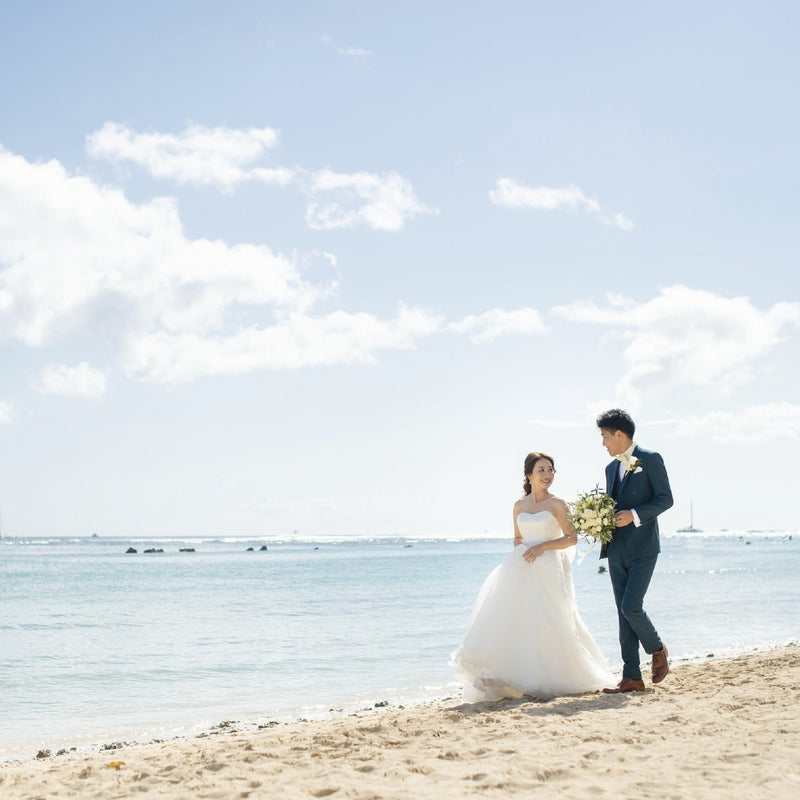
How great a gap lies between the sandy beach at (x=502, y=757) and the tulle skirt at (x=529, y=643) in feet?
0.83

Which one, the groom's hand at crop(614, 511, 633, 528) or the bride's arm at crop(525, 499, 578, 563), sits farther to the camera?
the bride's arm at crop(525, 499, 578, 563)

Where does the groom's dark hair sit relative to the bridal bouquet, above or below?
above

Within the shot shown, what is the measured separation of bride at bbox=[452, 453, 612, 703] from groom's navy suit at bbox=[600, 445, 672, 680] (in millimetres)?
382

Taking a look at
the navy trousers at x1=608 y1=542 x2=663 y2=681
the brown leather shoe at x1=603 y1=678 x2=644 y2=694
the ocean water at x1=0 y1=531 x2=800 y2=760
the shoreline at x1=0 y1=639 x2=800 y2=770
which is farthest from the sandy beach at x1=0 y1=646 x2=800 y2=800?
the ocean water at x1=0 y1=531 x2=800 y2=760

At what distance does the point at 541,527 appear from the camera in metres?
8.30

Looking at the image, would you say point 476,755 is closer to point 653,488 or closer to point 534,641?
point 534,641

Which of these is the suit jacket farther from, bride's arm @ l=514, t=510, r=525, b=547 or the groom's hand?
bride's arm @ l=514, t=510, r=525, b=547

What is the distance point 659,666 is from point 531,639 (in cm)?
135

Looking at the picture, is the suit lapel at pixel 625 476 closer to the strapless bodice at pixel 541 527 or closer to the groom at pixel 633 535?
the groom at pixel 633 535

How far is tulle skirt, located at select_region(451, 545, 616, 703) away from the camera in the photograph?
7.91 m

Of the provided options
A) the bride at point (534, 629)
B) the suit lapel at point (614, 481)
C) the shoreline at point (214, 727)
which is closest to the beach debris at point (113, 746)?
the shoreline at point (214, 727)

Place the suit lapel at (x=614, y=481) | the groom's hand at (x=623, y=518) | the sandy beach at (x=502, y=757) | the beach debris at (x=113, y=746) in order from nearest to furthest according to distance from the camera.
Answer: the sandy beach at (x=502, y=757)
the groom's hand at (x=623, y=518)
the suit lapel at (x=614, y=481)
the beach debris at (x=113, y=746)

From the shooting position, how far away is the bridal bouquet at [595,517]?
7.85 metres

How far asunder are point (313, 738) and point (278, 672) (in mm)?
6931
